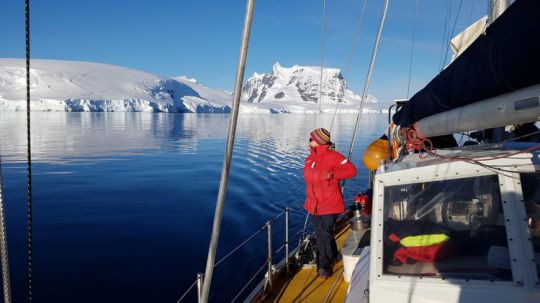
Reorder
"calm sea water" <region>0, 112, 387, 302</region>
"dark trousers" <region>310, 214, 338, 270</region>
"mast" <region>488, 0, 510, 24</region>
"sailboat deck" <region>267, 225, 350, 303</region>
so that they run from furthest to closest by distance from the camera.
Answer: "calm sea water" <region>0, 112, 387, 302</region>, "dark trousers" <region>310, 214, 338, 270</region>, "mast" <region>488, 0, 510, 24</region>, "sailboat deck" <region>267, 225, 350, 303</region>

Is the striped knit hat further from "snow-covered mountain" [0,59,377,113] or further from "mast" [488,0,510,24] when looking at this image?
"snow-covered mountain" [0,59,377,113]

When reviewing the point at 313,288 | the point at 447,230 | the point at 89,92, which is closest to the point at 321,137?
the point at 313,288

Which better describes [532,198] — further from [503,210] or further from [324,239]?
[324,239]

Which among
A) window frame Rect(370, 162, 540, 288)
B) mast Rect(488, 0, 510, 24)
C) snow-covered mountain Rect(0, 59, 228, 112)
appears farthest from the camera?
snow-covered mountain Rect(0, 59, 228, 112)

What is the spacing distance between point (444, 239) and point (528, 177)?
602 mm

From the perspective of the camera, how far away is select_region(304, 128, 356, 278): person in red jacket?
418 cm

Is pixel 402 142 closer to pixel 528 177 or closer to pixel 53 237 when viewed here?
pixel 528 177

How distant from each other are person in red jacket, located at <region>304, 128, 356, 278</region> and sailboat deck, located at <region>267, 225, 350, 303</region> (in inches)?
5.5

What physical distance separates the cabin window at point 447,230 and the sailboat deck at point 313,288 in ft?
5.45

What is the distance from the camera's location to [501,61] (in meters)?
1.97

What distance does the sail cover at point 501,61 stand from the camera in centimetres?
179

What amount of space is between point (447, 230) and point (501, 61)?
1.06 m

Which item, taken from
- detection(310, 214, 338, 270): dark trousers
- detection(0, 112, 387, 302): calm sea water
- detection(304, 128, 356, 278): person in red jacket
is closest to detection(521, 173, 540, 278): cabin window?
detection(304, 128, 356, 278): person in red jacket


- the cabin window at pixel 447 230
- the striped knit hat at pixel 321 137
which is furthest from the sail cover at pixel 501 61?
the striped knit hat at pixel 321 137
